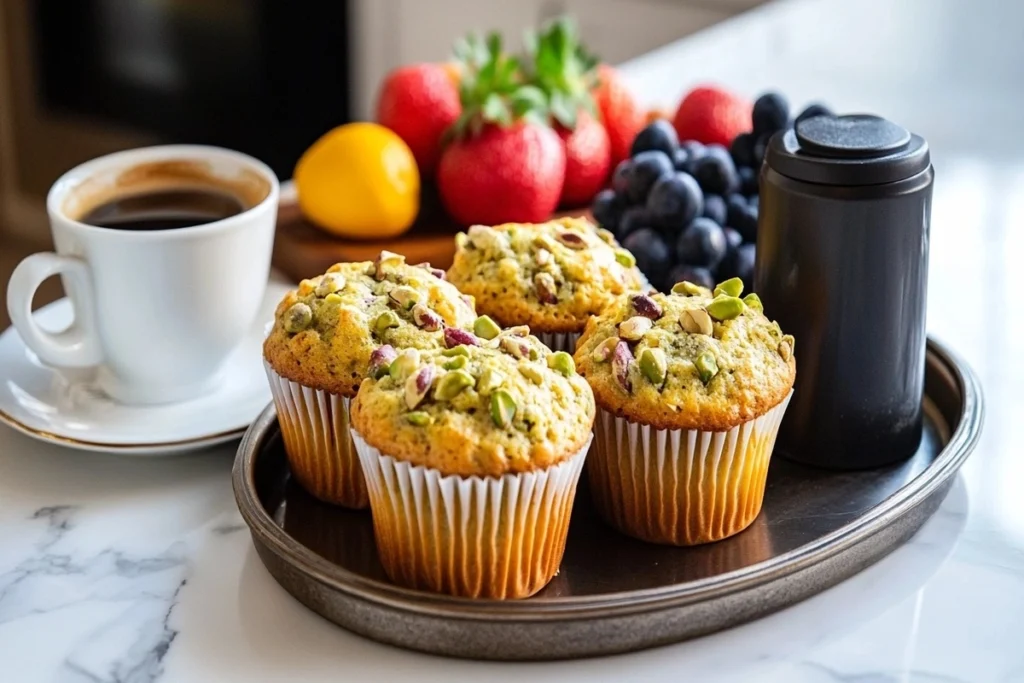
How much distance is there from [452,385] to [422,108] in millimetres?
861

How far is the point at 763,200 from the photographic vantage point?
108 cm

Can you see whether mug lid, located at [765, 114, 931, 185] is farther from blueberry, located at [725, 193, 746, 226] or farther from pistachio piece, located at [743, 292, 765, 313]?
blueberry, located at [725, 193, 746, 226]

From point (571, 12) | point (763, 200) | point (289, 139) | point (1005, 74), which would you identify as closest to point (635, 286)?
point (763, 200)

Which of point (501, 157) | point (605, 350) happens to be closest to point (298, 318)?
point (605, 350)

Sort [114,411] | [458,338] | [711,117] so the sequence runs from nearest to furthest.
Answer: [458,338] < [114,411] < [711,117]

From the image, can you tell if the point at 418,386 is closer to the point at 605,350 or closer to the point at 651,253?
the point at 605,350

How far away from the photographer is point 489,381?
88cm

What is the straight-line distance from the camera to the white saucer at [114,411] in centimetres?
110

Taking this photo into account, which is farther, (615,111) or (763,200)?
(615,111)

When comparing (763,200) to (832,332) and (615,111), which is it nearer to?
(832,332)

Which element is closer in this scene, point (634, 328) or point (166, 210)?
point (634, 328)

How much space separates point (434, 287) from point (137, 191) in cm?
41

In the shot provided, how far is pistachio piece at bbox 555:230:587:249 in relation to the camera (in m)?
1.16

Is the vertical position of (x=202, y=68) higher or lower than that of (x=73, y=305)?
lower
